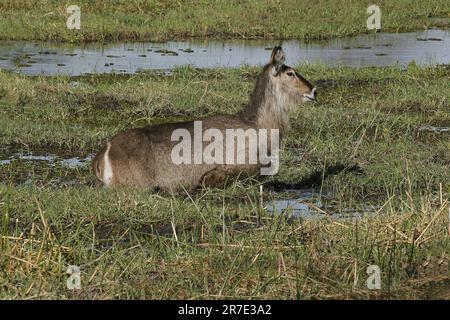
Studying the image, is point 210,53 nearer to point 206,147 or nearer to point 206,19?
point 206,19

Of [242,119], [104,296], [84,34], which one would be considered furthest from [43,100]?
[104,296]

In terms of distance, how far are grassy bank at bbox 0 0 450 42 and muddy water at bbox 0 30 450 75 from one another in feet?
0.84

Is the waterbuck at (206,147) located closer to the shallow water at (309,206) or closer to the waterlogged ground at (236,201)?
the waterlogged ground at (236,201)

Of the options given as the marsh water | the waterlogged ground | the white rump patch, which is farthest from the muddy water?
the white rump patch

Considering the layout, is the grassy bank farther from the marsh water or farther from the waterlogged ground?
the waterlogged ground

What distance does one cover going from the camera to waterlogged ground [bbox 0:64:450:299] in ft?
16.8

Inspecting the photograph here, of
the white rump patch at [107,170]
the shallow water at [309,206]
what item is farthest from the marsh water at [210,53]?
the white rump patch at [107,170]

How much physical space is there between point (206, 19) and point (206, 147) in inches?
350

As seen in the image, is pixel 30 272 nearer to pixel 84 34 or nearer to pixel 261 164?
pixel 261 164

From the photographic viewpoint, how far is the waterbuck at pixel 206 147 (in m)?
7.82

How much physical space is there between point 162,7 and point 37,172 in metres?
9.54

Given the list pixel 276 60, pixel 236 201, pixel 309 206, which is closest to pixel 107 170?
pixel 236 201

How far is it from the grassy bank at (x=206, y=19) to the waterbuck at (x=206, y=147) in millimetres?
7573

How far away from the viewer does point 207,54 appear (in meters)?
14.9
